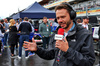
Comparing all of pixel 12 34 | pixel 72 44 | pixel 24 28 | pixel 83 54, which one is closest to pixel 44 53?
pixel 72 44

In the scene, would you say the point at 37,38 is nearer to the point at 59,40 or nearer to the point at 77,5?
the point at 59,40

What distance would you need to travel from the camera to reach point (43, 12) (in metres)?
9.40

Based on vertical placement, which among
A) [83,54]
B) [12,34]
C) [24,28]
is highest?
[83,54]

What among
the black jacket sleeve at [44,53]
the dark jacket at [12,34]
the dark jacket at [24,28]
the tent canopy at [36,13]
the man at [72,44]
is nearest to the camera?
the man at [72,44]

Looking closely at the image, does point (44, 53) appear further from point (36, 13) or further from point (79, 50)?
point (36, 13)

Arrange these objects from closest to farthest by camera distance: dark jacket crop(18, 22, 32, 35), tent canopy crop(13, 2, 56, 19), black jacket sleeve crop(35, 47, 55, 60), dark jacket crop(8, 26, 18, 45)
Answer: black jacket sleeve crop(35, 47, 55, 60)
dark jacket crop(18, 22, 32, 35)
dark jacket crop(8, 26, 18, 45)
tent canopy crop(13, 2, 56, 19)

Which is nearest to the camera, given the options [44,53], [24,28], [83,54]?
[83,54]

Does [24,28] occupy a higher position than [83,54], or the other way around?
[83,54]

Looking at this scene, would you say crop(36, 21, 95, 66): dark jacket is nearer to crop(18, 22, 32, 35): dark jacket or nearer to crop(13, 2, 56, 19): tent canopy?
crop(18, 22, 32, 35): dark jacket

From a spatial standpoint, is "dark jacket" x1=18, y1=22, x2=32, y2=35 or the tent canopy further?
the tent canopy

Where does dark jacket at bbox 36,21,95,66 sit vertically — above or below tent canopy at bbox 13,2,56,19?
above

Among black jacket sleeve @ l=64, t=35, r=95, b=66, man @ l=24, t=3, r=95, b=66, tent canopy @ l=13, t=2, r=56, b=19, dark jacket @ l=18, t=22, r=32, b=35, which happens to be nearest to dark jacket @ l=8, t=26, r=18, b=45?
dark jacket @ l=18, t=22, r=32, b=35

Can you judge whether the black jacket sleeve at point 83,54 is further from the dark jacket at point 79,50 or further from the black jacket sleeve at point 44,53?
the black jacket sleeve at point 44,53

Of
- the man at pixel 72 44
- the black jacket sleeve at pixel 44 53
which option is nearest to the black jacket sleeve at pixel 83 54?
the man at pixel 72 44
